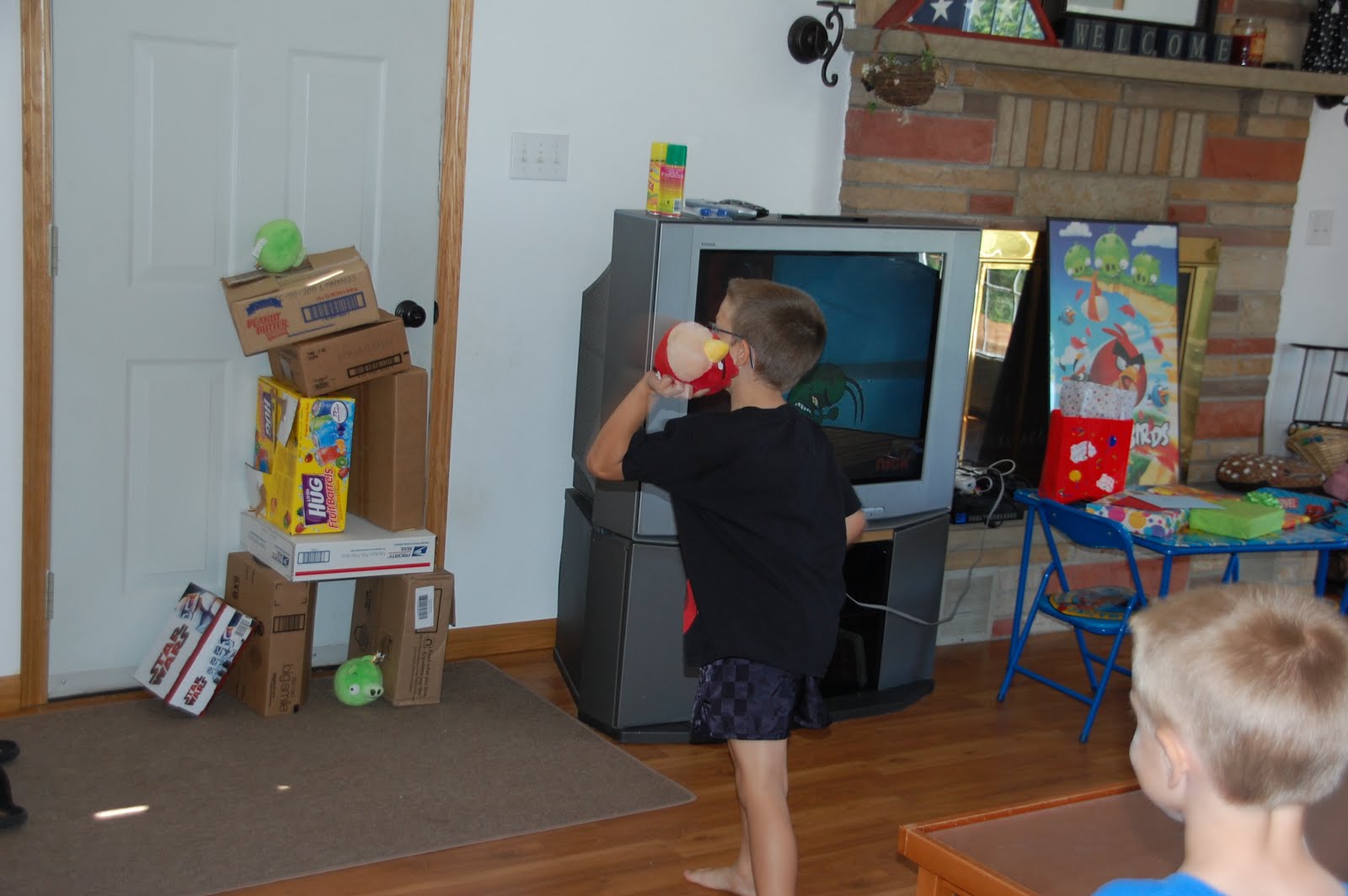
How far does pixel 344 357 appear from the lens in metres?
3.28

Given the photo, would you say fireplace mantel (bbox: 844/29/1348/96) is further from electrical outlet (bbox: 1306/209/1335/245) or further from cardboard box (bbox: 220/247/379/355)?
cardboard box (bbox: 220/247/379/355)

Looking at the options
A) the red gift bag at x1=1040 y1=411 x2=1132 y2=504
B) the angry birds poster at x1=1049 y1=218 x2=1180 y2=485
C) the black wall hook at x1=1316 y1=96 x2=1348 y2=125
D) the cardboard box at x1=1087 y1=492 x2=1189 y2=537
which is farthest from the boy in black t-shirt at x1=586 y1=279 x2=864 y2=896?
the black wall hook at x1=1316 y1=96 x2=1348 y2=125

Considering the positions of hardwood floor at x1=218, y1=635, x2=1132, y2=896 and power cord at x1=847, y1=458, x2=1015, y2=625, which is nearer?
hardwood floor at x1=218, y1=635, x2=1132, y2=896

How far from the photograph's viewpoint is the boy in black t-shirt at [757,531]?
2266mm

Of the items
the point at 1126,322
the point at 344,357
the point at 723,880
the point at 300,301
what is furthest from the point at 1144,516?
the point at 300,301

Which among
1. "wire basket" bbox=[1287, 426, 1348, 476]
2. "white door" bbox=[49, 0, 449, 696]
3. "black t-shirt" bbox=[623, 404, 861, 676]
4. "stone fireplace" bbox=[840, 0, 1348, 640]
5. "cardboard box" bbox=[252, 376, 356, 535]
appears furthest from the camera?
"wire basket" bbox=[1287, 426, 1348, 476]

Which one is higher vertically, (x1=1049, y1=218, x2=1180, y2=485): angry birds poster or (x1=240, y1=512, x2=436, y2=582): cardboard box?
(x1=1049, y1=218, x2=1180, y2=485): angry birds poster

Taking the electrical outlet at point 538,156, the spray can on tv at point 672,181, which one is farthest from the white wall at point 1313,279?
the electrical outlet at point 538,156

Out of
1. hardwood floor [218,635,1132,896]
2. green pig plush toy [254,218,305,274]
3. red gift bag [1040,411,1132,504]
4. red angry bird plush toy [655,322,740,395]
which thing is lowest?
hardwood floor [218,635,1132,896]

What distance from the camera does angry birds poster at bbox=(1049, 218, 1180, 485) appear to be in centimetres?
414

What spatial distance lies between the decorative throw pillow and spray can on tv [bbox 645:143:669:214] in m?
2.17

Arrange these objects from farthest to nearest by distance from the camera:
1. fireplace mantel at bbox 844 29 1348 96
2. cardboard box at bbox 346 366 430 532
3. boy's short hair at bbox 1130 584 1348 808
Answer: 1. fireplace mantel at bbox 844 29 1348 96
2. cardboard box at bbox 346 366 430 532
3. boy's short hair at bbox 1130 584 1348 808

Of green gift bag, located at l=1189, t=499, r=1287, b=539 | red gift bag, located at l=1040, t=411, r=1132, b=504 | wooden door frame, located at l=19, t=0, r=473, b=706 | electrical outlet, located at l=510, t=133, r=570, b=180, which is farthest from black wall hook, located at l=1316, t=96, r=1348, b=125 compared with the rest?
wooden door frame, located at l=19, t=0, r=473, b=706

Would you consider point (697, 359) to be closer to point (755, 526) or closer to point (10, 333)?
point (755, 526)
